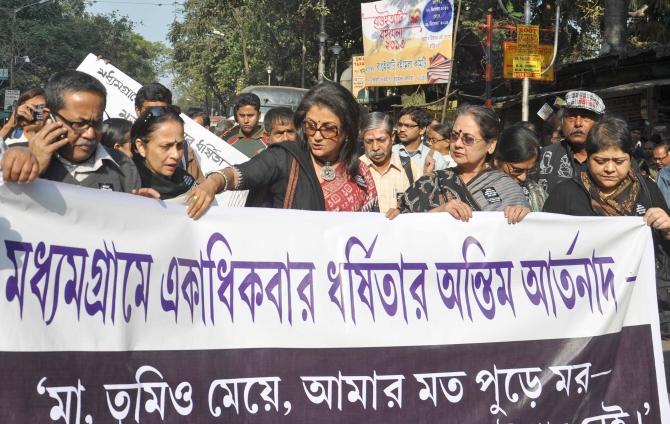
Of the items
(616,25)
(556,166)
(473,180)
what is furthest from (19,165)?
(616,25)

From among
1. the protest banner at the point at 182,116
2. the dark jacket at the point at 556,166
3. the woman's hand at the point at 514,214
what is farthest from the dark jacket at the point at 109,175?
the protest banner at the point at 182,116

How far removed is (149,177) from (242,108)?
355cm

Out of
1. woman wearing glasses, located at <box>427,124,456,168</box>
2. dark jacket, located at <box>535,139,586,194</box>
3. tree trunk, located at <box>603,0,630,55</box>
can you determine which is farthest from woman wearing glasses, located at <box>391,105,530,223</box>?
tree trunk, located at <box>603,0,630,55</box>

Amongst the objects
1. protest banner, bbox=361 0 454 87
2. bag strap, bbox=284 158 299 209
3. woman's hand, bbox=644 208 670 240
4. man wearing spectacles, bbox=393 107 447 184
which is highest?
protest banner, bbox=361 0 454 87

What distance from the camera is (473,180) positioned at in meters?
3.81

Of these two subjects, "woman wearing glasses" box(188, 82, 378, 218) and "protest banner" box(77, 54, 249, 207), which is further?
"protest banner" box(77, 54, 249, 207)

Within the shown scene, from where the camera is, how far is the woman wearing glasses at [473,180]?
12.4 feet

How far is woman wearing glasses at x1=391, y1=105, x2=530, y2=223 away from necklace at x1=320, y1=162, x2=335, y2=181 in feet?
1.50

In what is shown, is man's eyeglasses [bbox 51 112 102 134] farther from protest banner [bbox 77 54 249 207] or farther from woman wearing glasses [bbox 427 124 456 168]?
woman wearing glasses [bbox 427 124 456 168]

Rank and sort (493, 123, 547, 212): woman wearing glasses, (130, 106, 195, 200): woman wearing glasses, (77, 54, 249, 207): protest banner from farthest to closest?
(77, 54, 249, 207): protest banner → (493, 123, 547, 212): woman wearing glasses → (130, 106, 195, 200): woman wearing glasses

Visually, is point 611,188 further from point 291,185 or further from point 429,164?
point 429,164

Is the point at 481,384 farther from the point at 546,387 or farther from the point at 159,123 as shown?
the point at 159,123

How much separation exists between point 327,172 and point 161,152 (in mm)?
687

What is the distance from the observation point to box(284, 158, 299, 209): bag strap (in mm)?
3473
